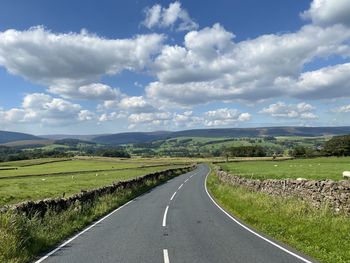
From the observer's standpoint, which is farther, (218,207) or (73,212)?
(218,207)

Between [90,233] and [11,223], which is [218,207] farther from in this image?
[11,223]

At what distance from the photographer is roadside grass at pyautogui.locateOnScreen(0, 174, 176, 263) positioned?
1163cm

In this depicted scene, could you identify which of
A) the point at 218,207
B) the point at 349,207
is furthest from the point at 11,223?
the point at 218,207

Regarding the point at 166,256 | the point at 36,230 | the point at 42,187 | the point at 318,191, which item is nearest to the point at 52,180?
the point at 42,187

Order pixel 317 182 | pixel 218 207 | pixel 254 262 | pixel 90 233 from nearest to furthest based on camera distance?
pixel 254 262, pixel 90 233, pixel 317 182, pixel 218 207

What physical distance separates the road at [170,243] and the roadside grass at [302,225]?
0.79 meters

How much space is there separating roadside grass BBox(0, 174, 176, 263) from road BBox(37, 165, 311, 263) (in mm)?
586

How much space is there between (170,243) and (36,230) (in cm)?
510

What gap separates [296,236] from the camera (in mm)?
14344

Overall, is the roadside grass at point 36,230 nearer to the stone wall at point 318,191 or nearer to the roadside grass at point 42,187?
the roadside grass at point 42,187

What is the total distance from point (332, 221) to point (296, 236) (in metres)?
1.78

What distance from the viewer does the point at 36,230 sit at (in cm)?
1462

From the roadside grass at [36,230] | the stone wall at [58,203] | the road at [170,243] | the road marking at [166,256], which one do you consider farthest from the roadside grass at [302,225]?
the stone wall at [58,203]

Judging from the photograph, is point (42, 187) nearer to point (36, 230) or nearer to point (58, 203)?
point (58, 203)
